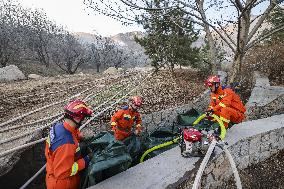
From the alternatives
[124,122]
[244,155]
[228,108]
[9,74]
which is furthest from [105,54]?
[244,155]

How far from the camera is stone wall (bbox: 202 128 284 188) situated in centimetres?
470

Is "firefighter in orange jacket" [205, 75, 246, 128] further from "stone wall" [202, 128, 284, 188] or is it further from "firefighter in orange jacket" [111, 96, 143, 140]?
"firefighter in orange jacket" [111, 96, 143, 140]

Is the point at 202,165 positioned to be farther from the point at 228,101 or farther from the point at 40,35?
the point at 40,35

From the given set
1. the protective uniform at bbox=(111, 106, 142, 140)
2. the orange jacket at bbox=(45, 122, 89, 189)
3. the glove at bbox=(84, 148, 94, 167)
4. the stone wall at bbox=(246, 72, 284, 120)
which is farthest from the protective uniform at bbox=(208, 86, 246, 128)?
the orange jacket at bbox=(45, 122, 89, 189)

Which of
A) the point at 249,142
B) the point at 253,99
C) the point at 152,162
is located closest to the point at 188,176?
the point at 152,162

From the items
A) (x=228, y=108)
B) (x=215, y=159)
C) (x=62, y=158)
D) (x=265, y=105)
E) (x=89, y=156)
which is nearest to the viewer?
(x=62, y=158)

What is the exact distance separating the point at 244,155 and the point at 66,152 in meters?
3.59

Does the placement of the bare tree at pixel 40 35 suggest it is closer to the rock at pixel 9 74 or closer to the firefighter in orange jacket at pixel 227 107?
the rock at pixel 9 74

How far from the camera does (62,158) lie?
3.52 meters

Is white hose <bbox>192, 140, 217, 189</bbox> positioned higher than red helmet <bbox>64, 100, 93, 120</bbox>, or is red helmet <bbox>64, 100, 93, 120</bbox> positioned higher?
red helmet <bbox>64, 100, 93, 120</bbox>

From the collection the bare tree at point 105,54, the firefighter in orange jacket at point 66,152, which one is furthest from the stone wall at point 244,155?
the bare tree at point 105,54

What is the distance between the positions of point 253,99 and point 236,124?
332cm

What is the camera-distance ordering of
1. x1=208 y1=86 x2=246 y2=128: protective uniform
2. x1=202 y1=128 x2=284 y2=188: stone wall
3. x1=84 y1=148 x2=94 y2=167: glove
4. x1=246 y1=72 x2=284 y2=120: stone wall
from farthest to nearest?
1. x1=246 y1=72 x2=284 y2=120: stone wall
2. x1=208 y1=86 x2=246 y2=128: protective uniform
3. x1=202 y1=128 x2=284 y2=188: stone wall
4. x1=84 y1=148 x2=94 y2=167: glove

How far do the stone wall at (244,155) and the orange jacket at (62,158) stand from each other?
1.92 m
